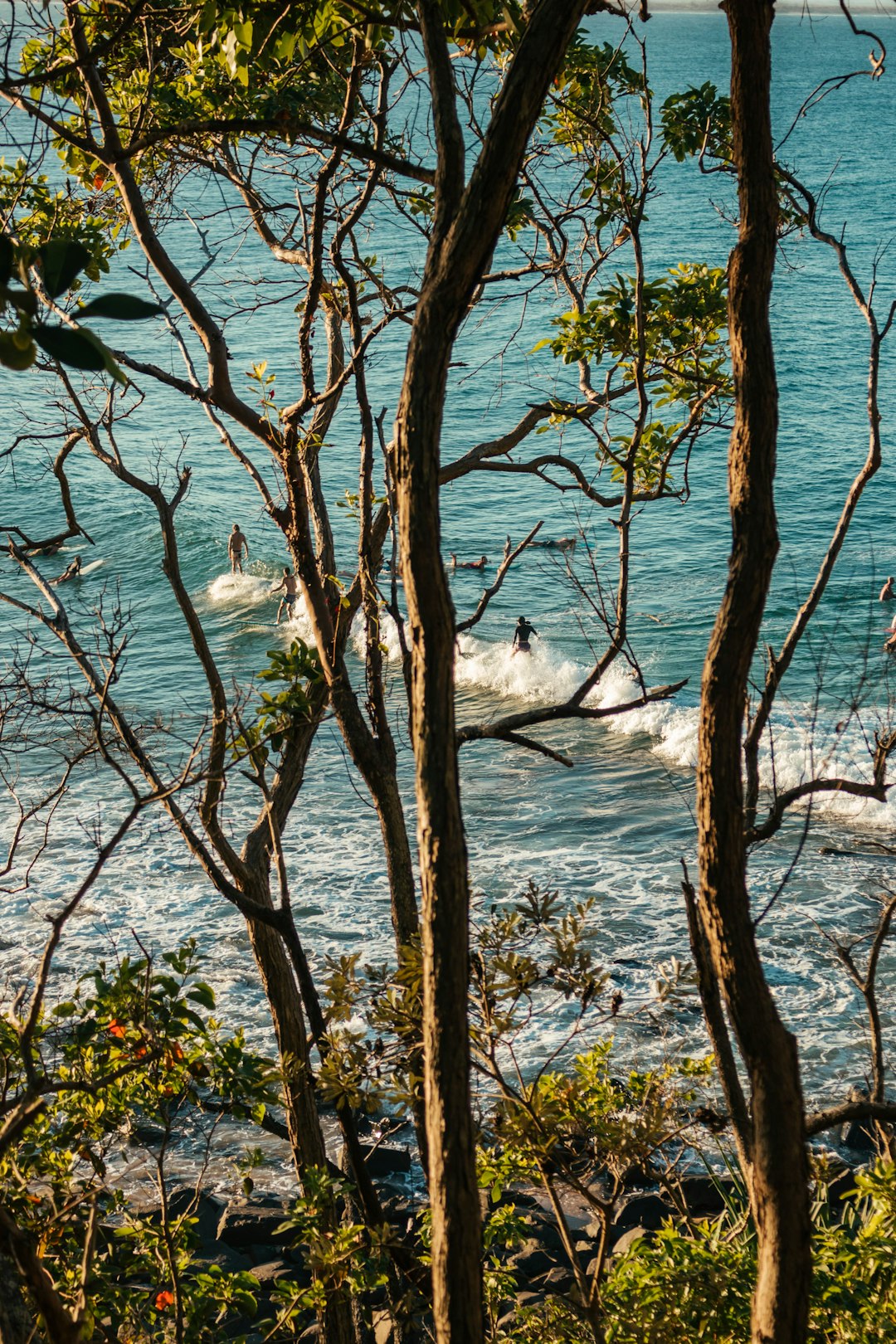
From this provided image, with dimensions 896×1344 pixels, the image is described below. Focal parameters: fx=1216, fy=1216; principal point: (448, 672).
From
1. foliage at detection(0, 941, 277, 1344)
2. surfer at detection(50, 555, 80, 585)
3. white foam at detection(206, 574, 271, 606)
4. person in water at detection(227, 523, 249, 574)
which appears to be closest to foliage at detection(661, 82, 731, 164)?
surfer at detection(50, 555, 80, 585)

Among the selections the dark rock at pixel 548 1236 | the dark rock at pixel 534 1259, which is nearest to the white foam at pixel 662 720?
the dark rock at pixel 548 1236

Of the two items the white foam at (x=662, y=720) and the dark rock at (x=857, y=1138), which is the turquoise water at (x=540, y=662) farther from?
the dark rock at (x=857, y=1138)

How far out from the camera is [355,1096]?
11.7 feet

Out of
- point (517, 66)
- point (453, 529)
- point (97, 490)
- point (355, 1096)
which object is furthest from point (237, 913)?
point (97, 490)

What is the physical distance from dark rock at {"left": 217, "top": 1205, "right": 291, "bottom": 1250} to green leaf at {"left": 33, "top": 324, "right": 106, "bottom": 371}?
7.00 m

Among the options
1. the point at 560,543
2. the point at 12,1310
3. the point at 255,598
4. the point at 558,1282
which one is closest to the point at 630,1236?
the point at 558,1282

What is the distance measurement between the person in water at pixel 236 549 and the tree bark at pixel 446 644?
18.9 meters

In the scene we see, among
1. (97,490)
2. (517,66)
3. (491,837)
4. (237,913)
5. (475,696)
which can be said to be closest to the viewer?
(517,66)

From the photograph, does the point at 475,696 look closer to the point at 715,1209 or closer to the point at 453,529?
the point at 453,529

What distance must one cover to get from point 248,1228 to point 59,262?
7096mm

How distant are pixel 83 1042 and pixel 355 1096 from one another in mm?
795

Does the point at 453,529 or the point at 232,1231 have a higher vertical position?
the point at 453,529

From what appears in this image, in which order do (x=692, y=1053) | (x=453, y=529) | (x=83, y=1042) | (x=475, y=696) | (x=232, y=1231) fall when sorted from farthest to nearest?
(x=453, y=529) → (x=475, y=696) → (x=692, y=1053) → (x=232, y=1231) → (x=83, y=1042)

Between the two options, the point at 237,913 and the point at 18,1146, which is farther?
the point at 237,913
